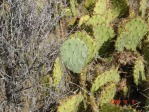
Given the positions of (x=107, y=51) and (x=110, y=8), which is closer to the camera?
(x=107, y=51)

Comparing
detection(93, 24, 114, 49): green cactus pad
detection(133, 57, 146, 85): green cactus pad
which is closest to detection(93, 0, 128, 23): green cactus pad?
detection(93, 24, 114, 49): green cactus pad

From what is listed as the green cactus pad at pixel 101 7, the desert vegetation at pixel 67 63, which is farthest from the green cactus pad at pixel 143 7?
the green cactus pad at pixel 101 7

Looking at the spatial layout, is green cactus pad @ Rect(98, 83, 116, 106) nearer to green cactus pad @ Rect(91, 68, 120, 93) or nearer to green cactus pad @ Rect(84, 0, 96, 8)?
green cactus pad @ Rect(91, 68, 120, 93)

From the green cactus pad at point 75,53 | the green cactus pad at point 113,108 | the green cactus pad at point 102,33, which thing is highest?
the green cactus pad at point 102,33

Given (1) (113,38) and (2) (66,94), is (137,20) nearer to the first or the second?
(1) (113,38)

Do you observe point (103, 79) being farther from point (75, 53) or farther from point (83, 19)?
point (83, 19)

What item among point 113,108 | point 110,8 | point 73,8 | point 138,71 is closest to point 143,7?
point 110,8

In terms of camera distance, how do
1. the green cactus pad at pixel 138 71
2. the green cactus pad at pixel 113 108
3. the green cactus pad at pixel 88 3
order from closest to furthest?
1. the green cactus pad at pixel 113 108
2. the green cactus pad at pixel 138 71
3. the green cactus pad at pixel 88 3

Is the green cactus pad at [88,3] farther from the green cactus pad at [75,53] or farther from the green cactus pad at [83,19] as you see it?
the green cactus pad at [75,53]
